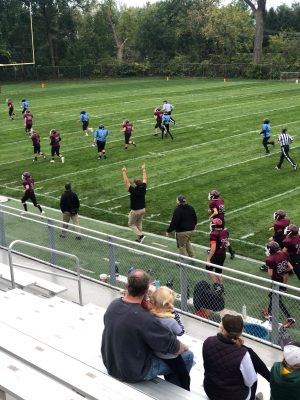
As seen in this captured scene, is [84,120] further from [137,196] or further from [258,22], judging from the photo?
[258,22]

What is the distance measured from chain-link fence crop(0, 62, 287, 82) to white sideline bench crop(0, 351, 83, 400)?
2020 inches

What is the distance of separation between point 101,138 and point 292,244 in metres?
12.1

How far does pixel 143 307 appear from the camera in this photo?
16.1ft

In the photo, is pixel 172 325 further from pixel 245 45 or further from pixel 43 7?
pixel 245 45

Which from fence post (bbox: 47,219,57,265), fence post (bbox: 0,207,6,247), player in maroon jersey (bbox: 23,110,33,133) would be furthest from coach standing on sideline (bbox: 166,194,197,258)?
player in maroon jersey (bbox: 23,110,33,133)

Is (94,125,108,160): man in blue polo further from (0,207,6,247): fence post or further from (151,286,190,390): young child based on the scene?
(151,286,190,390): young child

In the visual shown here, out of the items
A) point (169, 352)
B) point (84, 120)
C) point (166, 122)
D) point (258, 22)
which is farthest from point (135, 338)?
point (258, 22)

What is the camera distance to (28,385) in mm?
5023

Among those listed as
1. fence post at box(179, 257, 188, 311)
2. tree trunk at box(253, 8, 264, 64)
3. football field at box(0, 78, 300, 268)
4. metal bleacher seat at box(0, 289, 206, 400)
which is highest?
tree trunk at box(253, 8, 264, 64)

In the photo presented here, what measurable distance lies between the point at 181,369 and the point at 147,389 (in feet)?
1.17

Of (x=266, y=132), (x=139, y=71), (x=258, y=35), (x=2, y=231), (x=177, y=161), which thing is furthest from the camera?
(x=139, y=71)

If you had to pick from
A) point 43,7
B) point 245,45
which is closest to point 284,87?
point 245,45

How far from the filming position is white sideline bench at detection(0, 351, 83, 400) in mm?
4871

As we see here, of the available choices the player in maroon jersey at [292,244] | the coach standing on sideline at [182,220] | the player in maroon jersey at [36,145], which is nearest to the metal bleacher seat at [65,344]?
the player in maroon jersey at [292,244]
